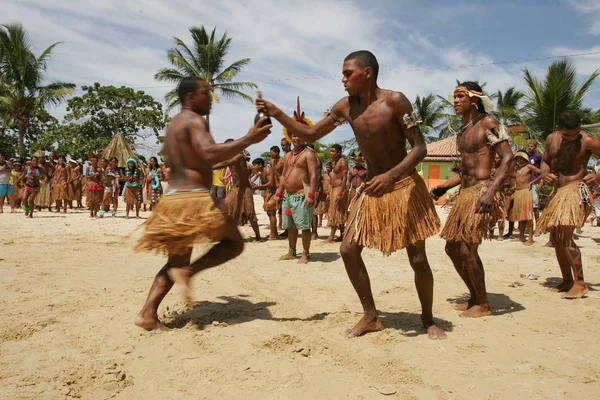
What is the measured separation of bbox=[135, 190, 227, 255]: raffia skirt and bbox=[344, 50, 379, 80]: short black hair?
144 cm

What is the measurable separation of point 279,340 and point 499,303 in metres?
2.49

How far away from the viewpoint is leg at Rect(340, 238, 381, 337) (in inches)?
135

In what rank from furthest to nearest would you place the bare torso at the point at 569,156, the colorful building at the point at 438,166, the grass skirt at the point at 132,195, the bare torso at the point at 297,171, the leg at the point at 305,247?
the colorful building at the point at 438,166 < the grass skirt at the point at 132,195 < the bare torso at the point at 297,171 < the leg at the point at 305,247 < the bare torso at the point at 569,156

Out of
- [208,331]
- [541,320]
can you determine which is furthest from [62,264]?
[541,320]

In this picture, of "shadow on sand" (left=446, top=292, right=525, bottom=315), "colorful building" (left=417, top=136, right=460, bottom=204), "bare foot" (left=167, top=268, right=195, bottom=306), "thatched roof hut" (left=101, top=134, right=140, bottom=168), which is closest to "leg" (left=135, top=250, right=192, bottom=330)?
"bare foot" (left=167, top=268, right=195, bottom=306)

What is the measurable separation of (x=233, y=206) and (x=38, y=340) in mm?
5729

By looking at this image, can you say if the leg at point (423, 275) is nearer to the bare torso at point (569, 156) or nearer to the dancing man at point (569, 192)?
the dancing man at point (569, 192)

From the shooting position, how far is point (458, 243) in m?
4.28

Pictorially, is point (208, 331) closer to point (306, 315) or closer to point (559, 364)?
point (306, 315)

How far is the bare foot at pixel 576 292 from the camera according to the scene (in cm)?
473

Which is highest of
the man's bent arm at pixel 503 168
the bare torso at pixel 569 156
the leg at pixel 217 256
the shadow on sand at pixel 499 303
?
the bare torso at pixel 569 156

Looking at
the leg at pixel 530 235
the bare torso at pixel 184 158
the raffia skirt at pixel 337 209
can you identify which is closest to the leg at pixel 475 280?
the bare torso at pixel 184 158

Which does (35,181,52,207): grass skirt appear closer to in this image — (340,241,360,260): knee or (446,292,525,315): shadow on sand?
(446,292,525,315): shadow on sand

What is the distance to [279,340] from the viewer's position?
3.16 metres
